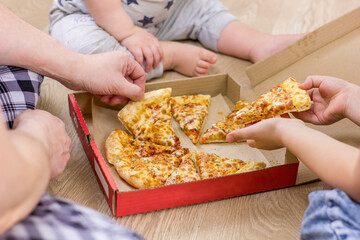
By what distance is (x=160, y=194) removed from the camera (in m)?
1.00

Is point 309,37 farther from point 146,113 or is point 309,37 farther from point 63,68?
point 63,68

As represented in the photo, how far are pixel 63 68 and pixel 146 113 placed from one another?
258 mm

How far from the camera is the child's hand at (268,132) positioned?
94cm

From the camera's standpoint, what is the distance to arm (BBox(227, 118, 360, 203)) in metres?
0.79

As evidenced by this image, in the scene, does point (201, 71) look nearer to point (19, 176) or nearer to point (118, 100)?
point (118, 100)

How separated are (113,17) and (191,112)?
0.40 meters

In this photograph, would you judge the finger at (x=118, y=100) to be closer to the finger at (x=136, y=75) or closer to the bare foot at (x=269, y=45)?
the finger at (x=136, y=75)

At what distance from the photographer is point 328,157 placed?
2.70ft

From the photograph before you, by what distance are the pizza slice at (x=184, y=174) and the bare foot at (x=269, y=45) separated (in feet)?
2.00

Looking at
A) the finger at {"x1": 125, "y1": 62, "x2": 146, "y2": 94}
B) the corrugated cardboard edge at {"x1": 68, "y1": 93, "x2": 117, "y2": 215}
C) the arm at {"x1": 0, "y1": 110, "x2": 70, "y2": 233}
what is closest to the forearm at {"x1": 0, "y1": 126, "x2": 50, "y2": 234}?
the arm at {"x1": 0, "y1": 110, "x2": 70, "y2": 233}

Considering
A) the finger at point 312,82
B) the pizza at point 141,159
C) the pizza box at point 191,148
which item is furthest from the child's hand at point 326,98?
the pizza at point 141,159

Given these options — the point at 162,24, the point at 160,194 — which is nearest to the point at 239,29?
the point at 162,24

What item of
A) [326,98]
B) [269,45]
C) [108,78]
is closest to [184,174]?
[108,78]

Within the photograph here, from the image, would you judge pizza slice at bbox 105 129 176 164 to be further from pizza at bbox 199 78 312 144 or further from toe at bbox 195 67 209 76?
toe at bbox 195 67 209 76
